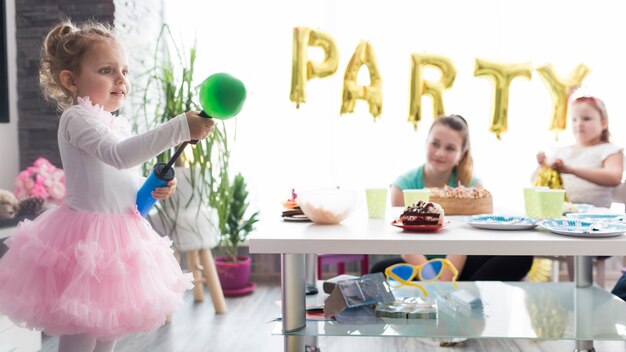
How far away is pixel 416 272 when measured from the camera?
203cm

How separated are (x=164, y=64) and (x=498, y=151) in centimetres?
210

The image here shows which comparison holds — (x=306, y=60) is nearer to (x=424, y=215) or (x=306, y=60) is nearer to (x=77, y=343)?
(x=424, y=215)

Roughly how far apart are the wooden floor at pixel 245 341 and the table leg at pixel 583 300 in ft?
1.86

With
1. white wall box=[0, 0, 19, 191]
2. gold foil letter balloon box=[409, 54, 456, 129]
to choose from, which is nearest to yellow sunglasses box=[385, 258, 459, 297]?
gold foil letter balloon box=[409, 54, 456, 129]

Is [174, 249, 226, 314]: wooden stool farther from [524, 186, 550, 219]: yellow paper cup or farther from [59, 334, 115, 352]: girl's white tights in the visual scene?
[524, 186, 550, 219]: yellow paper cup

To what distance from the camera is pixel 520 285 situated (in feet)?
7.04

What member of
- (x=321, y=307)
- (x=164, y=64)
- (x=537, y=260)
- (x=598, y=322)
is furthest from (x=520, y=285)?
(x=164, y=64)

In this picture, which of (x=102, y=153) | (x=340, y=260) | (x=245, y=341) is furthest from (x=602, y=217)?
(x=340, y=260)

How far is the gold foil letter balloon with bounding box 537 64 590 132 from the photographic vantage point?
3071mm

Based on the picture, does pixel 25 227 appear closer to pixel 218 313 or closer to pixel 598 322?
pixel 598 322

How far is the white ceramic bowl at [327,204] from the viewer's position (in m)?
1.69

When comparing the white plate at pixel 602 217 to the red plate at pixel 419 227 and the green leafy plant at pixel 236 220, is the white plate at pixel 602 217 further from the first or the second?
the green leafy plant at pixel 236 220

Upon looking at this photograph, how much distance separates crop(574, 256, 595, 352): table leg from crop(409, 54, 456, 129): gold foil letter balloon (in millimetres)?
1368

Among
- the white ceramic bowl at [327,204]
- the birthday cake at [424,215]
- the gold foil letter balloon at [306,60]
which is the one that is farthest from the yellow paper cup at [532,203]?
the gold foil letter balloon at [306,60]
